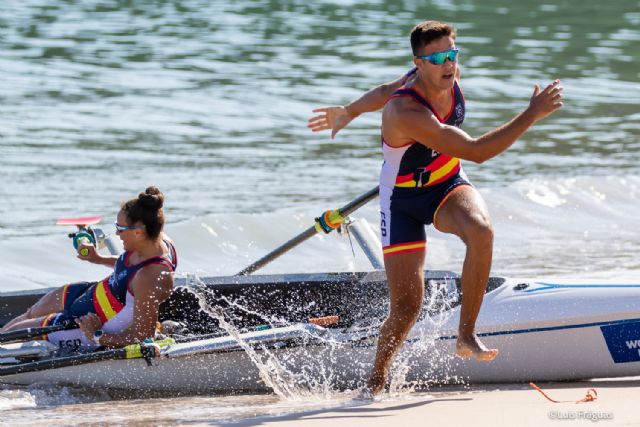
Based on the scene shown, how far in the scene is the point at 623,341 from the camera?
22.5ft

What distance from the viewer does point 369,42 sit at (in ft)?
80.4

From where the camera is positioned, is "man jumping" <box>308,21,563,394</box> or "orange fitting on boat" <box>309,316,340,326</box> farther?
"orange fitting on boat" <box>309,316,340,326</box>

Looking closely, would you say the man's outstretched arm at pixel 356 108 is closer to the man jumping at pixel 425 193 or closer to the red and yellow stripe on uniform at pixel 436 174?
the man jumping at pixel 425 193

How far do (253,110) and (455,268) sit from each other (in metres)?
7.23

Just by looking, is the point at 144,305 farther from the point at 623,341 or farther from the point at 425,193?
the point at 623,341

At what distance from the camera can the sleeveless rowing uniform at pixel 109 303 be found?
717cm

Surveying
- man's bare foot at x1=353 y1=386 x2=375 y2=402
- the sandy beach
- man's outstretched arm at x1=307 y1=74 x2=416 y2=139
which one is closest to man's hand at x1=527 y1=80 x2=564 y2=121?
man's outstretched arm at x1=307 y1=74 x2=416 y2=139

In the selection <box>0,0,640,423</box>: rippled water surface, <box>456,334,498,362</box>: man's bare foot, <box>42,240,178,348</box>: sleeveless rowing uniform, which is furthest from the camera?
<box>0,0,640,423</box>: rippled water surface

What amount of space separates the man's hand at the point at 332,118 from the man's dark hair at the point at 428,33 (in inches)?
40.0

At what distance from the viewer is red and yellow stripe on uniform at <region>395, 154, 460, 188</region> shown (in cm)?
647

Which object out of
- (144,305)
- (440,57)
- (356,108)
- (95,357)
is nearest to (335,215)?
(356,108)

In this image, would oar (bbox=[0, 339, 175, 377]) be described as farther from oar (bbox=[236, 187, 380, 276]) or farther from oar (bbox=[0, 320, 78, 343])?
oar (bbox=[236, 187, 380, 276])

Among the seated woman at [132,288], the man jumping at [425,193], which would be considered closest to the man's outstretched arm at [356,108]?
the man jumping at [425,193]

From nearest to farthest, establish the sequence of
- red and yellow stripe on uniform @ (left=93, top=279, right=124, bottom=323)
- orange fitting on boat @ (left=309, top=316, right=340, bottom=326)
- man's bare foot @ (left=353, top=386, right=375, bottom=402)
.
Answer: man's bare foot @ (left=353, top=386, right=375, bottom=402)
red and yellow stripe on uniform @ (left=93, top=279, right=124, bottom=323)
orange fitting on boat @ (left=309, top=316, right=340, bottom=326)
